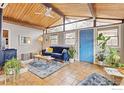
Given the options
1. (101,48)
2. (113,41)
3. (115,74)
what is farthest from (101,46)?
(115,74)

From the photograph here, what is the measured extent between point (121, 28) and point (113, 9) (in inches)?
13.1

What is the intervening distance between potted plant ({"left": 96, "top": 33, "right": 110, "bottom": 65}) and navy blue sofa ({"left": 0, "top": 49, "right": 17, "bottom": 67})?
135cm

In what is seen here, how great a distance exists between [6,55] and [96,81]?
145 cm

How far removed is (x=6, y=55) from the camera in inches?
61.8

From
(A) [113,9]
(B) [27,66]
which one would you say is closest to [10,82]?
(B) [27,66]

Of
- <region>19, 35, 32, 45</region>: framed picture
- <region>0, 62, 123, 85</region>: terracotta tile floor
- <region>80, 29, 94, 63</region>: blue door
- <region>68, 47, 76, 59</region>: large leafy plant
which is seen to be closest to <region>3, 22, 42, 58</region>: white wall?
<region>19, 35, 32, 45</region>: framed picture

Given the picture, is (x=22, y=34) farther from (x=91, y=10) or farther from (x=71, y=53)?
(x=91, y=10)

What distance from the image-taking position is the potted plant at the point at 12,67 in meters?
1.50

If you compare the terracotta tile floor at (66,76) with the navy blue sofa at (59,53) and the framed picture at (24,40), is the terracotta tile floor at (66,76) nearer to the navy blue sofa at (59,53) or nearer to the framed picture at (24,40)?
the navy blue sofa at (59,53)

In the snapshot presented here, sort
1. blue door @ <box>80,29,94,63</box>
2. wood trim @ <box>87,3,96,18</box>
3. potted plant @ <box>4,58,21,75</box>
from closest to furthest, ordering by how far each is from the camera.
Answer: potted plant @ <box>4,58,21,75</box>, wood trim @ <box>87,3,96,18</box>, blue door @ <box>80,29,94,63</box>

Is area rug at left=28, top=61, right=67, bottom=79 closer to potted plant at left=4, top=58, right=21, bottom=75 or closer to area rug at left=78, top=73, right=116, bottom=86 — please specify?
potted plant at left=4, top=58, right=21, bottom=75

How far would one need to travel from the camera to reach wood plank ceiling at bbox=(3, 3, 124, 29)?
5.11 feet

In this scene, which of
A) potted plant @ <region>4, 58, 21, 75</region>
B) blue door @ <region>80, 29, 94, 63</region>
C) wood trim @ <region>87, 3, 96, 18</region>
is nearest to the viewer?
potted plant @ <region>4, 58, 21, 75</region>

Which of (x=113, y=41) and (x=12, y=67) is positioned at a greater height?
(x=113, y=41)
